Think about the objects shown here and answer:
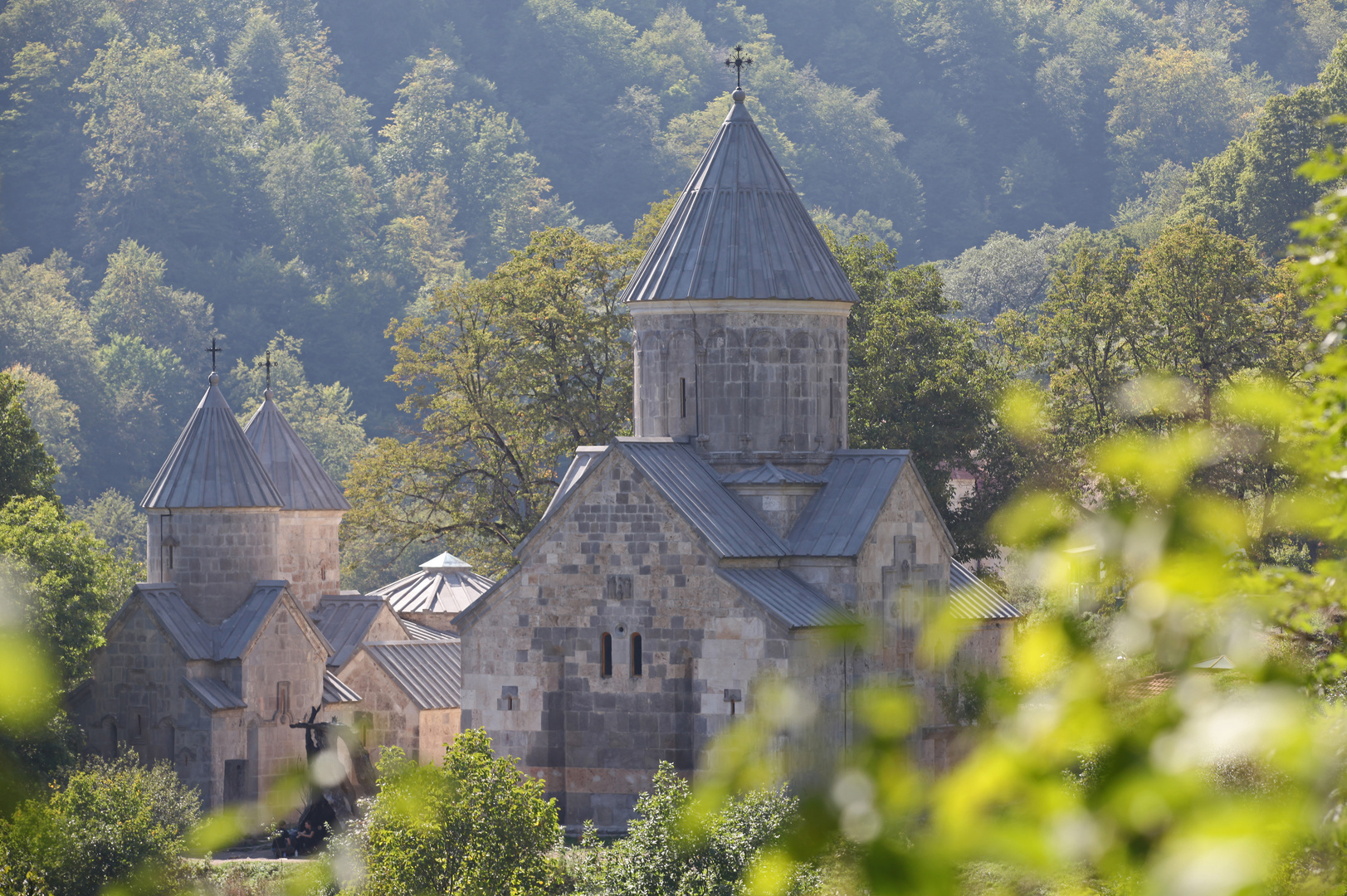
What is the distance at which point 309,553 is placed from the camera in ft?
107

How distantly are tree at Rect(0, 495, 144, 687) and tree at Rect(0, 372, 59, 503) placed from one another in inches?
56.3

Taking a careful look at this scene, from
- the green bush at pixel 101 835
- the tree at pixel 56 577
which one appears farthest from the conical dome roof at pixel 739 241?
the tree at pixel 56 577

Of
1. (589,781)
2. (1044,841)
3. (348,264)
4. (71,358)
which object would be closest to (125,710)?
(589,781)

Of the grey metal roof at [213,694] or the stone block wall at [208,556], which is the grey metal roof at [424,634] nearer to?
the stone block wall at [208,556]

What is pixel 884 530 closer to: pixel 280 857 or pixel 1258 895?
pixel 280 857

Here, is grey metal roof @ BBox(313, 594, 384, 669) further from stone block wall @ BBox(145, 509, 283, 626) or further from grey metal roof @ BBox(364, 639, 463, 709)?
stone block wall @ BBox(145, 509, 283, 626)

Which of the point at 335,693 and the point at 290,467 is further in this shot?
the point at 290,467

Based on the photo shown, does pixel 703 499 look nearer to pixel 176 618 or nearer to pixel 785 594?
pixel 785 594

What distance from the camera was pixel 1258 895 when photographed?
79.7 inches

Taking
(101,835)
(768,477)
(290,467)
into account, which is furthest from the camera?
(290,467)

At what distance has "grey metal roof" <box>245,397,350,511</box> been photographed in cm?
3231

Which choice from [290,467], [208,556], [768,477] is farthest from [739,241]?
[290,467]

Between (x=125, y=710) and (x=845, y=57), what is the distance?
7943cm

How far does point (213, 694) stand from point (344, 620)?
4.19m
